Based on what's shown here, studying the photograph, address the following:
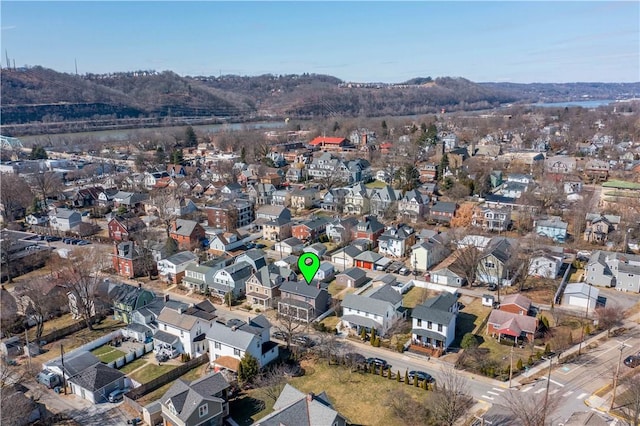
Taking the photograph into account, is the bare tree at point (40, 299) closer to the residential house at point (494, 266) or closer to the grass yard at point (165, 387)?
the grass yard at point (165, 387)

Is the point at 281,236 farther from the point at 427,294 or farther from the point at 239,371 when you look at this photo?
the point at 239,371

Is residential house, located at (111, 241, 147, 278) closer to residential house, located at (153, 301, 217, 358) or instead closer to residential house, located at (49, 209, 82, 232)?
residential house, located at (153, 301, 217, 358)

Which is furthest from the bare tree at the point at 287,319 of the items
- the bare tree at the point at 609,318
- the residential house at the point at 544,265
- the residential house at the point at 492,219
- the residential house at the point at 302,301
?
the residential house at the point at 492,219

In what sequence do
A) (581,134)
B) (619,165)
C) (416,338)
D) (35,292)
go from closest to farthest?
1. (416,338)
2. (35,292)
3. (619,165)
4. (581,134)

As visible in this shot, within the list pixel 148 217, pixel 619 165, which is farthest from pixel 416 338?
pixel 619 165

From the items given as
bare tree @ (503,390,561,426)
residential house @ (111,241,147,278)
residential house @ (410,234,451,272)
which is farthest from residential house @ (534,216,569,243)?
residential house @ (111,241,147,278)

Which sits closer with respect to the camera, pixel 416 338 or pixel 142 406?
pixel 142 406

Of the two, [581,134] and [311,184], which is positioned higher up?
[581,134]
